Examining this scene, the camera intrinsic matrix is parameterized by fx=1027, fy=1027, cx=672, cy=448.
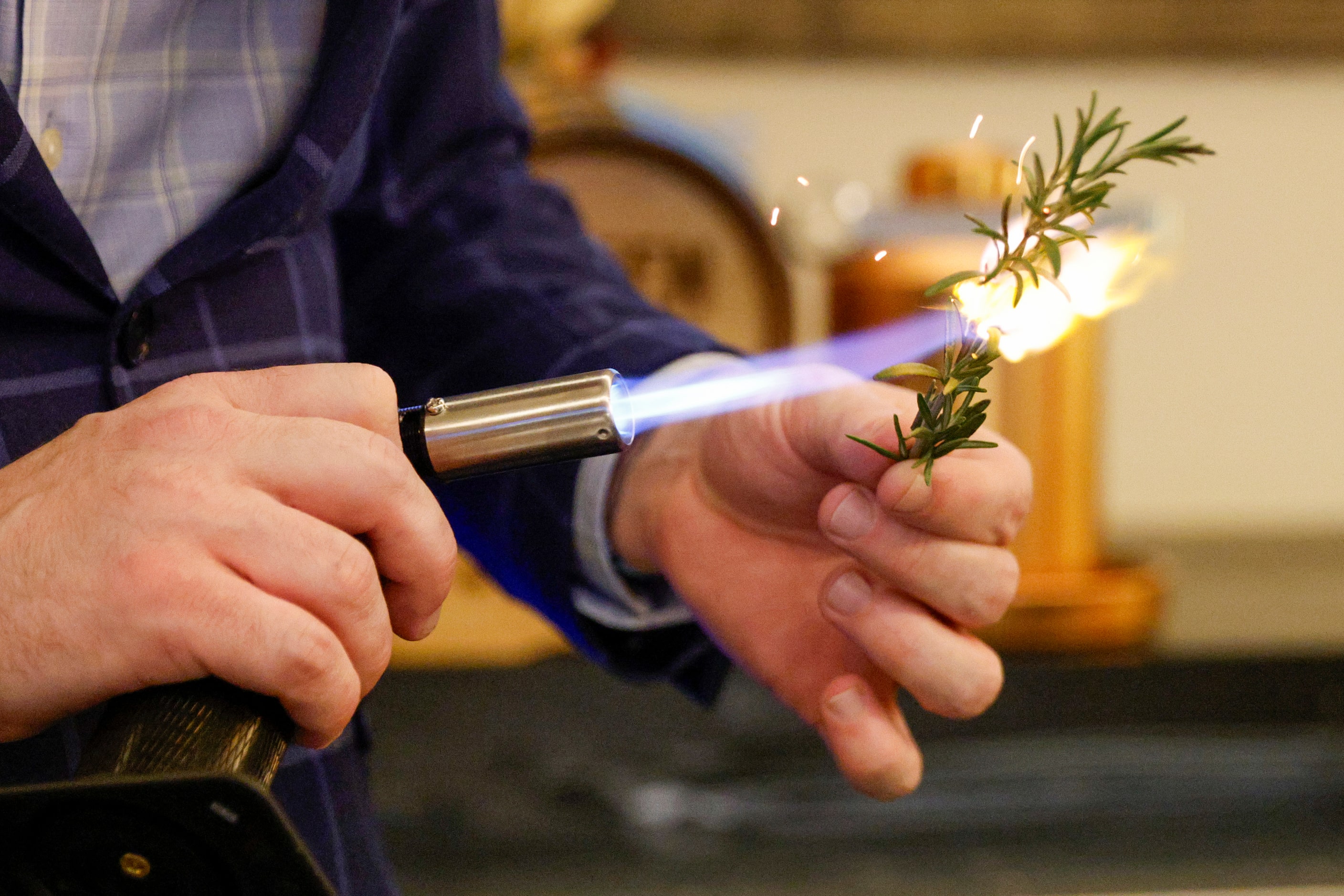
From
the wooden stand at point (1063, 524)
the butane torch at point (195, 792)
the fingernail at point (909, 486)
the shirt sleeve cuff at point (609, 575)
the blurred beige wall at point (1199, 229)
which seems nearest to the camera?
the butane torch at point (195, 792)

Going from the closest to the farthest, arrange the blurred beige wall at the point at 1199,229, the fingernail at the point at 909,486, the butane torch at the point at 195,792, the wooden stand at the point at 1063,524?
the butane torch at the point at 195,792 → the fingernail at the point at 909,486 → the wooden stand at the point at 1063,524 → the blurred beige wall at the point at 1199,229

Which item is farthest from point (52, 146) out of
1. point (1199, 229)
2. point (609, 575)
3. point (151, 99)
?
point (1199, 229)

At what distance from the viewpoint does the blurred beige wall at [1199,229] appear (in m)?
1.38

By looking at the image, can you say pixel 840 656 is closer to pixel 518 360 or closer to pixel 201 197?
pixel 518 360

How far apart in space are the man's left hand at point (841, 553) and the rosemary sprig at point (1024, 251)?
0.03 meters

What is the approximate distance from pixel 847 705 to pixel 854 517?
0.08 m

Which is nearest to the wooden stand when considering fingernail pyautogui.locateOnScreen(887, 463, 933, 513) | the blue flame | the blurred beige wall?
the blurred beige wall

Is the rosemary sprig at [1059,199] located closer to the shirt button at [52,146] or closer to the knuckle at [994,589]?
the knuckle at [994,589]

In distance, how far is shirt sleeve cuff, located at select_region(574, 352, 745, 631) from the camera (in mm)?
448

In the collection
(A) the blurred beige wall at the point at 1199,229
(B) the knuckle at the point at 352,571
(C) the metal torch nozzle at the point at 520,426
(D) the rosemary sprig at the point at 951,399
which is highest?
(A) the blurred beige wall at the point at 1199,229

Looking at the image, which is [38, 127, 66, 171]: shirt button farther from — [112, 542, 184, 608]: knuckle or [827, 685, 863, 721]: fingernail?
[827, 685, 863, 721]: fingernail

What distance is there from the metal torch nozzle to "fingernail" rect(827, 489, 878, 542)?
0.30 feet

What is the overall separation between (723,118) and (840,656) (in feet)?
3.37

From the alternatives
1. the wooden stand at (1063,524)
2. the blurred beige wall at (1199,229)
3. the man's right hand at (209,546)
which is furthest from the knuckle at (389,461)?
the blurred beige wall at (1199,229)
